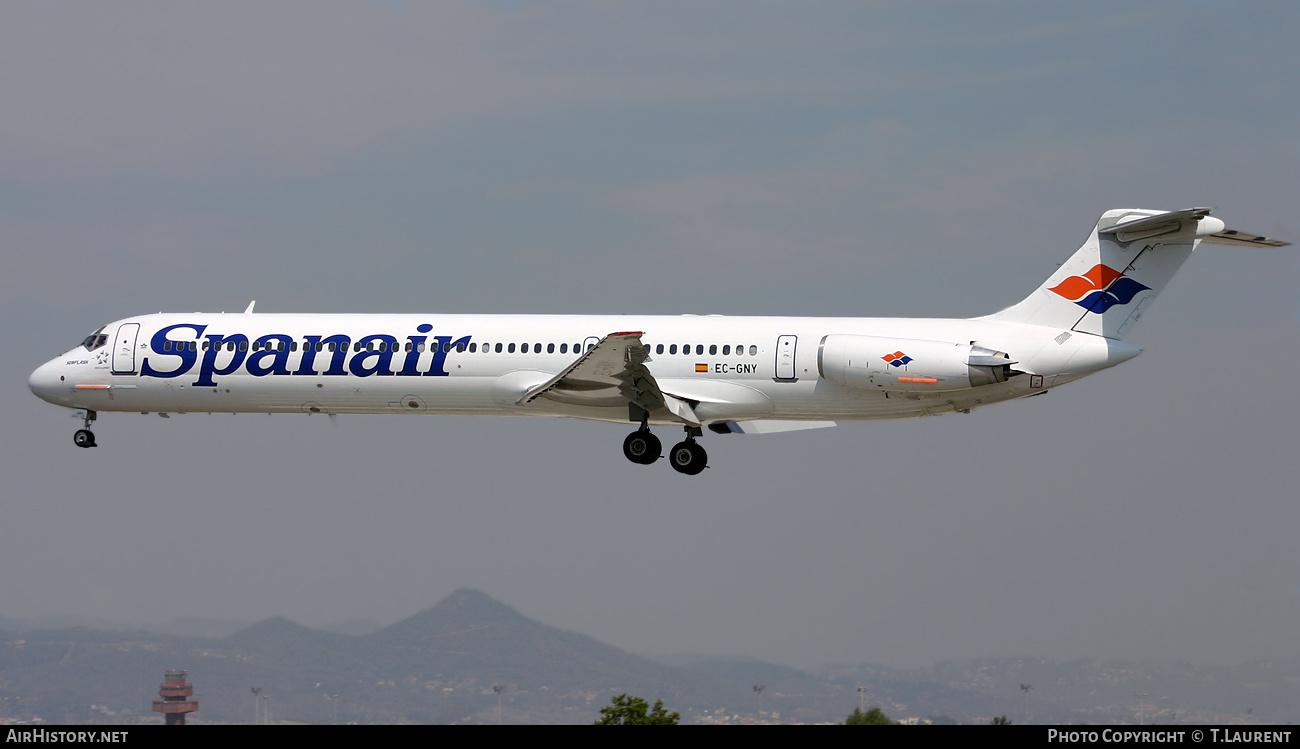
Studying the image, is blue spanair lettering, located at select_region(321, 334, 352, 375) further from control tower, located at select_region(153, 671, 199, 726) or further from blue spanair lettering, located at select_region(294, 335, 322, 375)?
control tower, located at select_region(153, 671, 199, 726)

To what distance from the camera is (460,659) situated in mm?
189875

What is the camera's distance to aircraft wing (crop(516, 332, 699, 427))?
2684 cm

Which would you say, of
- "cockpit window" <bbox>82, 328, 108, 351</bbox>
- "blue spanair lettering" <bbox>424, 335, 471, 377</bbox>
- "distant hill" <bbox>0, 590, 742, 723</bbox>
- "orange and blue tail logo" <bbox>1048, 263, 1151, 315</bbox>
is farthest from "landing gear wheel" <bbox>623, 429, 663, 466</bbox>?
"distant hill" <bbox>0, 590, 742, 723</bbox>

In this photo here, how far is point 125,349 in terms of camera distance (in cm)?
3122

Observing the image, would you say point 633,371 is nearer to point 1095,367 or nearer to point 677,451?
point 677,451

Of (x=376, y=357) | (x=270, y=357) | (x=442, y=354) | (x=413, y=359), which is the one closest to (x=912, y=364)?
(x=442, y=354)

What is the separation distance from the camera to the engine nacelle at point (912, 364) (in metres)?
26.2

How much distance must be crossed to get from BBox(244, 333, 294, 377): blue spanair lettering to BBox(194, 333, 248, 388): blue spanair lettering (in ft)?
0.88

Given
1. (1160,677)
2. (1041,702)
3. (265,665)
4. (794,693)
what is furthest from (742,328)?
(794,693)

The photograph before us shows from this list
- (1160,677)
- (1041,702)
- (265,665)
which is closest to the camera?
(1160,677)

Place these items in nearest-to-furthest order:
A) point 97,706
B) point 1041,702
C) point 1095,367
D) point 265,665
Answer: point 1095,367, point 1041,702, point 97,706, point 265,665

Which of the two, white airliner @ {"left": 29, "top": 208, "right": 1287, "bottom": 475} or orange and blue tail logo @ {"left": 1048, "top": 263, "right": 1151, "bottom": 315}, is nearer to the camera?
white airliner @ {"left": 29, "top": 208, "right": 1287, "bottom": 475}

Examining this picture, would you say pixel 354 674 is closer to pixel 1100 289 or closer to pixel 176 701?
pixel 176 701
